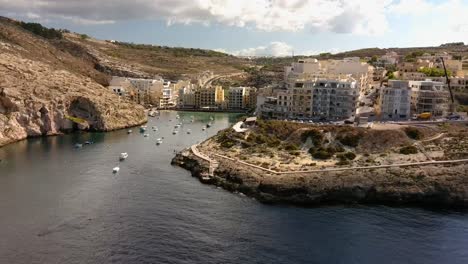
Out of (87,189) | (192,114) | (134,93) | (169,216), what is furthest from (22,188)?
(134,93)

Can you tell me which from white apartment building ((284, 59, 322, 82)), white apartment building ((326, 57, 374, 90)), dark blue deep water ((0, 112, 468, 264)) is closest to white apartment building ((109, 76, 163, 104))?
white apartment building ((284, 59, 322, 82))

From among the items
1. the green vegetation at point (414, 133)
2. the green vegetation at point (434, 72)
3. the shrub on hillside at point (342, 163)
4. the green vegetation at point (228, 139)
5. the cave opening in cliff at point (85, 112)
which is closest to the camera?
the shrub on hillside at point (342, 163)

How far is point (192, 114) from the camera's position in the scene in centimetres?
14625

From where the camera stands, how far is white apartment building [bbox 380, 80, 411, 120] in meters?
88.6

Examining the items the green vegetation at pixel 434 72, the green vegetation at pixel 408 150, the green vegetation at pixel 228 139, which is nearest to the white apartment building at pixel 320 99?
the green vegetation at pixel 228 139

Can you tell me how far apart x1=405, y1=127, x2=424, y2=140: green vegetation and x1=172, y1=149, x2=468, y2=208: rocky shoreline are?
11.8 m

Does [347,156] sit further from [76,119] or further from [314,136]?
[76,119]

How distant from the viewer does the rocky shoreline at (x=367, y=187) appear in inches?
2141

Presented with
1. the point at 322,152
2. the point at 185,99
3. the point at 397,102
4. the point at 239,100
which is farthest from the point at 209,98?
the point at 322,152

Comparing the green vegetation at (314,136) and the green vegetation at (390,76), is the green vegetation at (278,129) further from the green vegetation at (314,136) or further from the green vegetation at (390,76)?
the green vegetation at (390,76)

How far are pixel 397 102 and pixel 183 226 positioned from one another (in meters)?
59.7

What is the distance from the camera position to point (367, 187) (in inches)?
2202

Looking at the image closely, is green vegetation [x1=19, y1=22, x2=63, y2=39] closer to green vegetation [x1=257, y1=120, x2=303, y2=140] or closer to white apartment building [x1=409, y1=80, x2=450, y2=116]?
green vegetation [x1=257, y1=120, x2=303, y2=140]

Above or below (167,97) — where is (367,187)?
below
